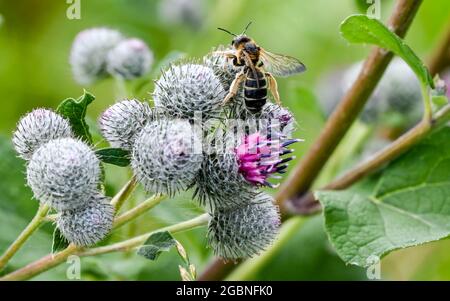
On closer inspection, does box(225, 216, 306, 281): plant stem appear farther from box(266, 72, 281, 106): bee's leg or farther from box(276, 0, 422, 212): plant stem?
box(266, 72, 281, 106): bee's leg

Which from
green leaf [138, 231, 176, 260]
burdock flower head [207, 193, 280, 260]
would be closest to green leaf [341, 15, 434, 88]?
burdock flower head [207, 193, 280, 260]

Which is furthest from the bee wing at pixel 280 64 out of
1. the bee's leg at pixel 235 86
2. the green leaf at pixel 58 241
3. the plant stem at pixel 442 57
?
the plant stem at pixel 442 57

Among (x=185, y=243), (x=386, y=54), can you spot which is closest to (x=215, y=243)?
(x=386, y=54)

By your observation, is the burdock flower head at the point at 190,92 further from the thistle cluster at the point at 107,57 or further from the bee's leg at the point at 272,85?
the thistle cluster at the point at 107,57

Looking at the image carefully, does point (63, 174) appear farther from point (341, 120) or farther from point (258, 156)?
point (341, 120)

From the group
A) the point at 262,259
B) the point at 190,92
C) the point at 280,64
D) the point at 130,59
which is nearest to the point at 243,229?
the point at 190,92

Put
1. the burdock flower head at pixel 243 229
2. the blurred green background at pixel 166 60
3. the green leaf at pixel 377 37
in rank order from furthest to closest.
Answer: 1. the blurred green background at pixel 166 60
2. the green leaf at pixel 377 37
3. the burdock flower head at pixel 243 229

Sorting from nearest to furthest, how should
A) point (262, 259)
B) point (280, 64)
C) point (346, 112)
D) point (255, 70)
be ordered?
point (255, 70)
point (280, 64)
point (346, 112)
point (262, 259)

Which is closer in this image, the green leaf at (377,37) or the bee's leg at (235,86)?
the bee's leg at (235,86)

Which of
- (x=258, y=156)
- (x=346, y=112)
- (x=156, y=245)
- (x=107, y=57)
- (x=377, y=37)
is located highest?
(x=107, y=57)
